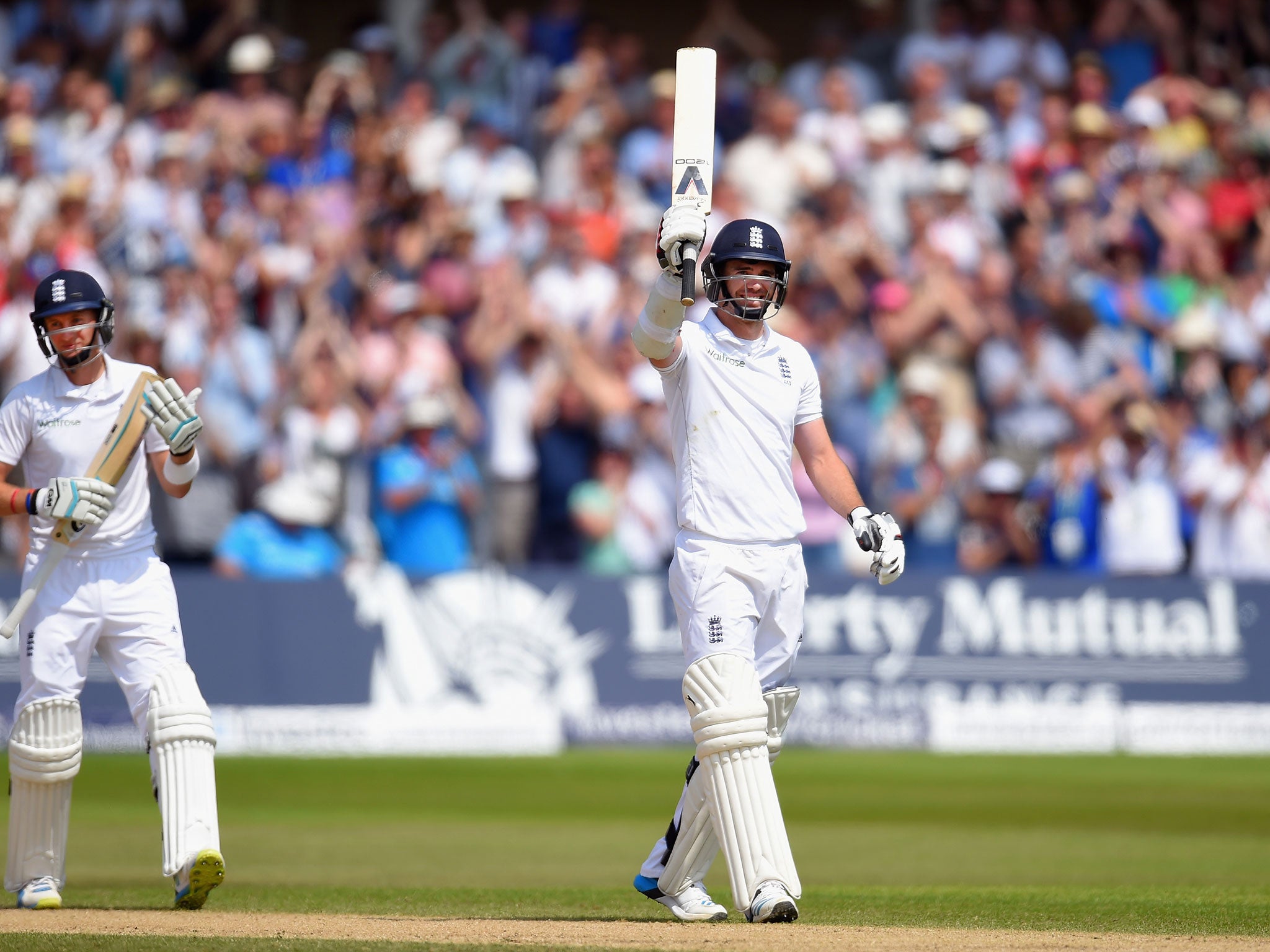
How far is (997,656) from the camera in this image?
14.1m

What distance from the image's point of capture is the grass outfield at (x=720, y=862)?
7.64 m

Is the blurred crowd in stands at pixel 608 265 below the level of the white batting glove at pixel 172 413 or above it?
above

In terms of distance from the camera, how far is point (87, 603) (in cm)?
738

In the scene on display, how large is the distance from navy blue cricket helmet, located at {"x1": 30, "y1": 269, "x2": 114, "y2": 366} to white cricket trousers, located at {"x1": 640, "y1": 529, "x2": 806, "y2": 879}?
8.37 ft

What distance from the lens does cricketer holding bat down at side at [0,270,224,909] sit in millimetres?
7184

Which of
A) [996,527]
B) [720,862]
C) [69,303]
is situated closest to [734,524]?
[69,303]

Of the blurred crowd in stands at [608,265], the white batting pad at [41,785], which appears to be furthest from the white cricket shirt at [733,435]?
the blurred crowd in stands at [608,265]

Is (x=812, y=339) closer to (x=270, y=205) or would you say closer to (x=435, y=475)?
(x=435, y=475)

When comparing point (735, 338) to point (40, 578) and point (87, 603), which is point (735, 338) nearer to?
point (87, 603)

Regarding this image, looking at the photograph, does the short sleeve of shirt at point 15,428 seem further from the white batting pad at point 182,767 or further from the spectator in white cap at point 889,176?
the spectator in white cap at point 889,176

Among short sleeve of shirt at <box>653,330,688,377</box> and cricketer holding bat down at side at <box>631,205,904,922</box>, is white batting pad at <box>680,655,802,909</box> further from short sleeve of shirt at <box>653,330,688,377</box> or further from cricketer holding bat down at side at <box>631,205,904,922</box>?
short sleeve of shirt at <box>653,330,688,377</box>

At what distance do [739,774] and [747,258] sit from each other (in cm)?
188

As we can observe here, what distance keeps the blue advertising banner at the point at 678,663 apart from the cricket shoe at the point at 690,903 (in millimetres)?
6771

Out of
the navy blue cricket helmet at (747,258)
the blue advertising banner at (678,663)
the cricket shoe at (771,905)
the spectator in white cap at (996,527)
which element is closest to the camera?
the cricket shoe at (771,905)
